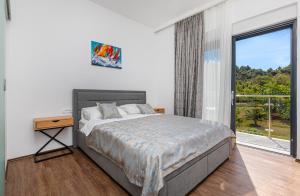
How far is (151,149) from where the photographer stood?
148 centimetres

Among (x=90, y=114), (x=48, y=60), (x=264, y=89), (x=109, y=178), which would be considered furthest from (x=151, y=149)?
(x=264, y=89)

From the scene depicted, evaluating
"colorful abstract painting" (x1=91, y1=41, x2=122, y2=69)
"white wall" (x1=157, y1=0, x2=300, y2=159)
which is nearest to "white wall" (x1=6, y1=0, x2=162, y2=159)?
"colorful abstract painting" (x1=91, y1=41, x2=122, y2=69)

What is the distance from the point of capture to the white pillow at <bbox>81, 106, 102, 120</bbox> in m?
2.89

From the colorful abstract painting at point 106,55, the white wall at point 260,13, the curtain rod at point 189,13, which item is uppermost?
the curtain rod at point 189,13

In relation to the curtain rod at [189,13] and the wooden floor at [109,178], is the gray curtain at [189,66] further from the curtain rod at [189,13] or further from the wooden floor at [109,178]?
the wooden floor at [109,178]

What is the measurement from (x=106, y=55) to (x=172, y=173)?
3115 mm

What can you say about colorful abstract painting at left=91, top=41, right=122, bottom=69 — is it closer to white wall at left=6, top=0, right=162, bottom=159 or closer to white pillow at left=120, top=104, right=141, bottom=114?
white wall at left=6, top=0, right=162, bottom=159

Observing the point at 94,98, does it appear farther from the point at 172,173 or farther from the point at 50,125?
the point at 172,173

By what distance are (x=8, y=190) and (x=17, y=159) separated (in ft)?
3.29

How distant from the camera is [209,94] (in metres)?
3.59

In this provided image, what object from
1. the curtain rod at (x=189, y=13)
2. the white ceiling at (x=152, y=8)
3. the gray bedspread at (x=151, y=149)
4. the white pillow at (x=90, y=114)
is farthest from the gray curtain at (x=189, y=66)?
the white pillow at (x=90, y=114)

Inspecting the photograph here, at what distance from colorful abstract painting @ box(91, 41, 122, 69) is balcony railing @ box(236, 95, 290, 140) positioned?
123 inches

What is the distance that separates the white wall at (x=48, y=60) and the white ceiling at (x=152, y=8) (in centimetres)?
28

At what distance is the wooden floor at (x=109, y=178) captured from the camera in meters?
1.79
